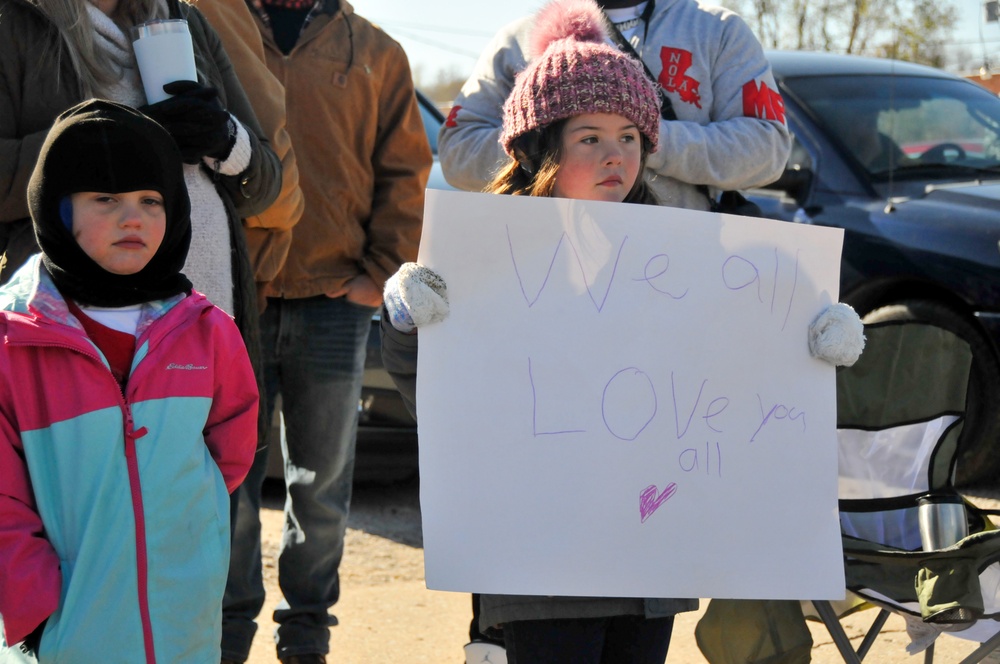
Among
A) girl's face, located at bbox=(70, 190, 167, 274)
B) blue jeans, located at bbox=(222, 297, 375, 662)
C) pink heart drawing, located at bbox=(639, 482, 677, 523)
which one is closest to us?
girl's face, located at bbox=(70, 190, 167, 274)

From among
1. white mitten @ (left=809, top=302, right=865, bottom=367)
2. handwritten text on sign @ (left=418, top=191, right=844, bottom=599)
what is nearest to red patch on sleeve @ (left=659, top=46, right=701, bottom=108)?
handwritten text on sign @ (left=418, top=191, right=844, bottom=599)

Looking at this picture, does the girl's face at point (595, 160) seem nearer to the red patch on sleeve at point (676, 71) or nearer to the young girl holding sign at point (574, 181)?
the young girl holding sign at point (574, 181)

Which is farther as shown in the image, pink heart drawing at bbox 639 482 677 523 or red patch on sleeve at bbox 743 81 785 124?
red patch on sleeve at bbox 743 81 785 124

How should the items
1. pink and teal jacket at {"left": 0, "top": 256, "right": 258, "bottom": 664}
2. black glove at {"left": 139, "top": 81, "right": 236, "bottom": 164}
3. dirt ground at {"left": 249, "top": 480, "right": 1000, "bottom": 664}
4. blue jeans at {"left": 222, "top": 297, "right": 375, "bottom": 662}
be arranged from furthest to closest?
dirt ground at {"left": 249, "top": 480, "right": 1000, "bottom": 664}
blue jeans at {"left": 222, "top": 297, "right": 375, "bottom": 662}
black glove at {"left": 139, "top": 81, "right": 236, "bottom": 164}
pink and teal jacket at {"left": 0, "top": 256, "right": 258, "bottom": 664}

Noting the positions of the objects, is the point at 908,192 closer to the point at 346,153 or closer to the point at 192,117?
the point at 346,153

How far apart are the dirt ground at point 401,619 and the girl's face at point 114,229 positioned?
184 centimetres

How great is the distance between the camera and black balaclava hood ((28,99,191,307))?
2150mm

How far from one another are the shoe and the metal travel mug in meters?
1.12

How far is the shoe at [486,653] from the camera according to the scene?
9.54 feet

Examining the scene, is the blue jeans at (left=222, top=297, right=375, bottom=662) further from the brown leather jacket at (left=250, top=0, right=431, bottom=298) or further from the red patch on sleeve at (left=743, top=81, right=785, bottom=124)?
the red patch on sleeve at (left=743, top=81, right=785, bottom=124)

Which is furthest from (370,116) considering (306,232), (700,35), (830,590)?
(830,590)

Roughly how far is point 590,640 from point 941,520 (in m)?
1.35

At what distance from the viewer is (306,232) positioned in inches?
141

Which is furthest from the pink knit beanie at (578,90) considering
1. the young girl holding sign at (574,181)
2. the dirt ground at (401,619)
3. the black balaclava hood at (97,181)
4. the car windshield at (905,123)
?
the car windshield at (905,123)
